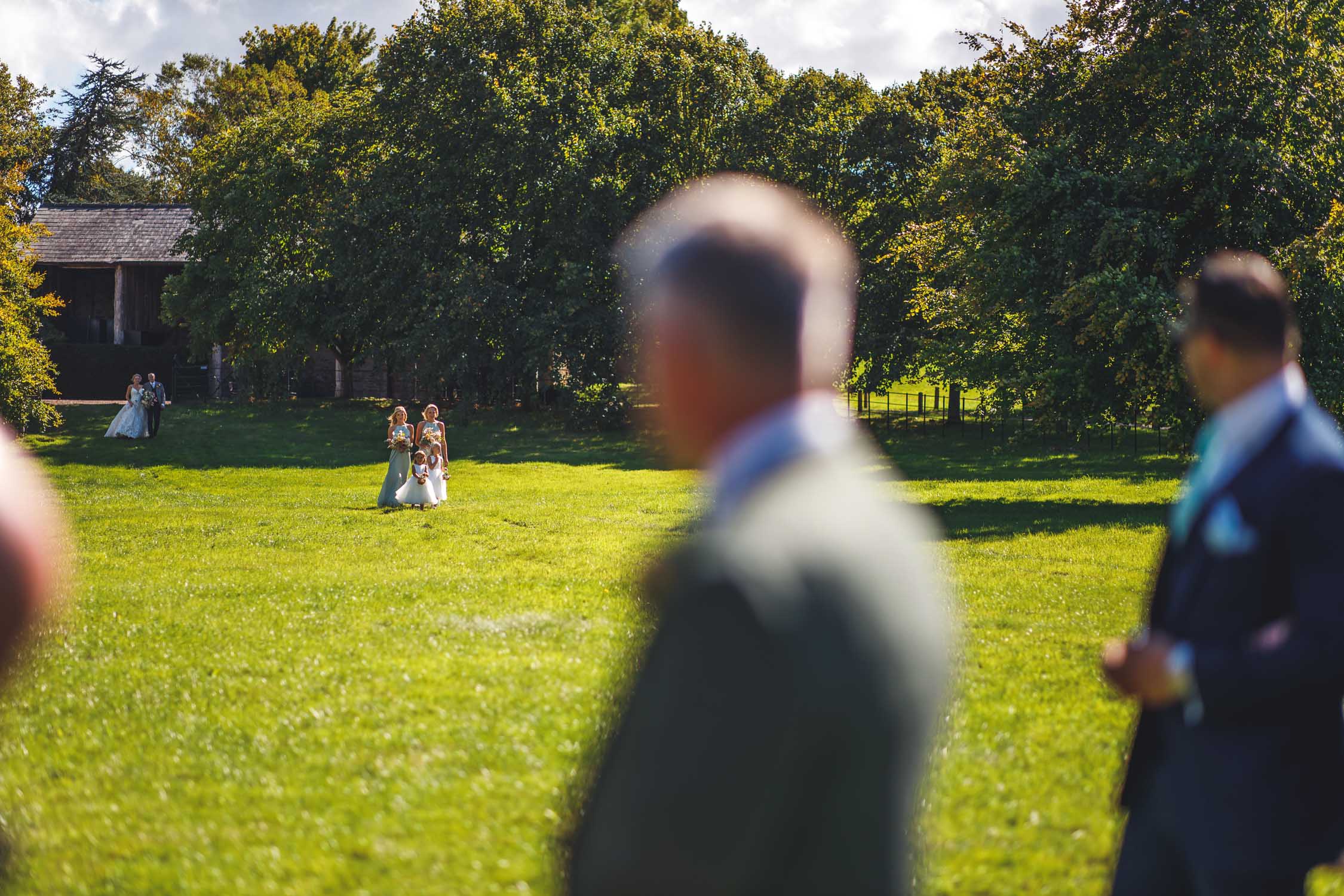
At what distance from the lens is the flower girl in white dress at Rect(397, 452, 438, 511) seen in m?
21.1

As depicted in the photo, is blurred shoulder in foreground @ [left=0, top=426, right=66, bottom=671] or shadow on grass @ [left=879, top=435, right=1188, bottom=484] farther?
shadow on grass @ [left=879, top=435, right=1188, bottom=484]

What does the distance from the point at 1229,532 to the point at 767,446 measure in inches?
57.2

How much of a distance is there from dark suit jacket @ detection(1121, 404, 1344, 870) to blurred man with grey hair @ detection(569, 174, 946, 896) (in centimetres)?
109

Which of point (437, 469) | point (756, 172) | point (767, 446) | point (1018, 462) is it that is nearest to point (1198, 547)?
point (767, 446)

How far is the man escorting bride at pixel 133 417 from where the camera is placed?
1369 inches

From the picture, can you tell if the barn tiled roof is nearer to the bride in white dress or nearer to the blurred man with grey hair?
the bride in white dress

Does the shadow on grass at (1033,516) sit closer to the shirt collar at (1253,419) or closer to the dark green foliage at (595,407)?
the shirt collar at (1253,419)

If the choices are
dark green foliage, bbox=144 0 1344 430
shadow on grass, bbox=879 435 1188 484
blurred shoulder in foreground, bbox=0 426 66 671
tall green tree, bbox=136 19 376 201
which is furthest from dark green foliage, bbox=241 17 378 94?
blurred shoulder in foreground, bbox=0 426 66 671

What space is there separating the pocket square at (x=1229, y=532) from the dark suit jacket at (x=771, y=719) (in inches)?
50.0

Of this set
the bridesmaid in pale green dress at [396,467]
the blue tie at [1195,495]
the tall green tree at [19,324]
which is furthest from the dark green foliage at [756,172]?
the blue tie at [1195,495]

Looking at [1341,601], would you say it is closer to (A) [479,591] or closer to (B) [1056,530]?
(A) [479,591]

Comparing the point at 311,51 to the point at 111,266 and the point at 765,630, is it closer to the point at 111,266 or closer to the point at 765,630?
the point at 111,266

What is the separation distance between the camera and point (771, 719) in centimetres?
170

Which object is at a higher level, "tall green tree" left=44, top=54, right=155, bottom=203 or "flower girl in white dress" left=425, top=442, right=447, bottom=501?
"tall green tree" left=44, top=54, right=155, bottom=203
